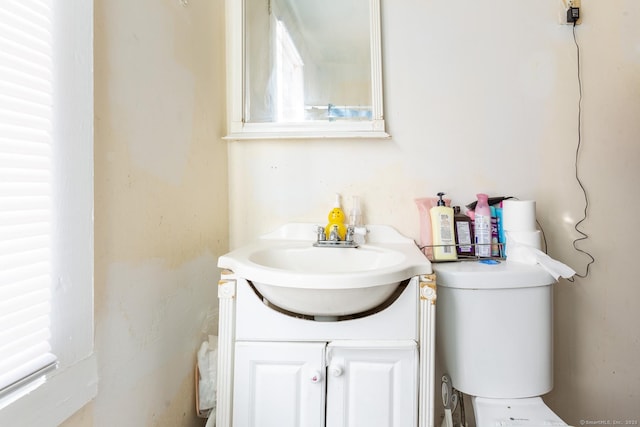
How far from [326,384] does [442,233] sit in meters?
0.57

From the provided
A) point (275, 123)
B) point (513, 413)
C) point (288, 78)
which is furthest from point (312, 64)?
point (513, 413)

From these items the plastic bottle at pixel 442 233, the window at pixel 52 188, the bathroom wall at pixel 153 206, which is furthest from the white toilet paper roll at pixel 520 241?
the window at pixel 52 188

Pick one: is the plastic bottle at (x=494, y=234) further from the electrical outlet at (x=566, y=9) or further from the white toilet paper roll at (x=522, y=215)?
the electrical outlet at (x=566, y=9)

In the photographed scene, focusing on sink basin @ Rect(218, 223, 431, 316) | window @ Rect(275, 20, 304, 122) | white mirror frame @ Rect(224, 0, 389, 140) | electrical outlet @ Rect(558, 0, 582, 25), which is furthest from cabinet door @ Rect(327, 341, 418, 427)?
electrical outlet @ Rect(558, 0, 582, 25)

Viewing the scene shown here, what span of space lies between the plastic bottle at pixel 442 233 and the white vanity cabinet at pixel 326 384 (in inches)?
13.5

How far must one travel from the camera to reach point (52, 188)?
0.51m

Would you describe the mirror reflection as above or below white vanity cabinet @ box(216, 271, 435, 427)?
above

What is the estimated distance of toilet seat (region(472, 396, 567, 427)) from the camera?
0.78 metres

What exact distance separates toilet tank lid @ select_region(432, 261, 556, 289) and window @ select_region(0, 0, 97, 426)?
86cm

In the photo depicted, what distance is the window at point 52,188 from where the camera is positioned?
443 millimetres

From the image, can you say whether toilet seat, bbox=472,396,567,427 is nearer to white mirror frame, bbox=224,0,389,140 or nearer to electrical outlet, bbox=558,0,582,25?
white mirror frame, bbox=224,0,389,140

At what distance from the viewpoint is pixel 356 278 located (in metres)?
0.67

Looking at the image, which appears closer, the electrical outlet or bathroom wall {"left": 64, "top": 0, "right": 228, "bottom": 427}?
bathroom wall {"left": 64, "top": 0, "right": 228, "bottom": 427}

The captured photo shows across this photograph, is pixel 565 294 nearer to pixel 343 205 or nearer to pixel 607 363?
pixel 607 363
